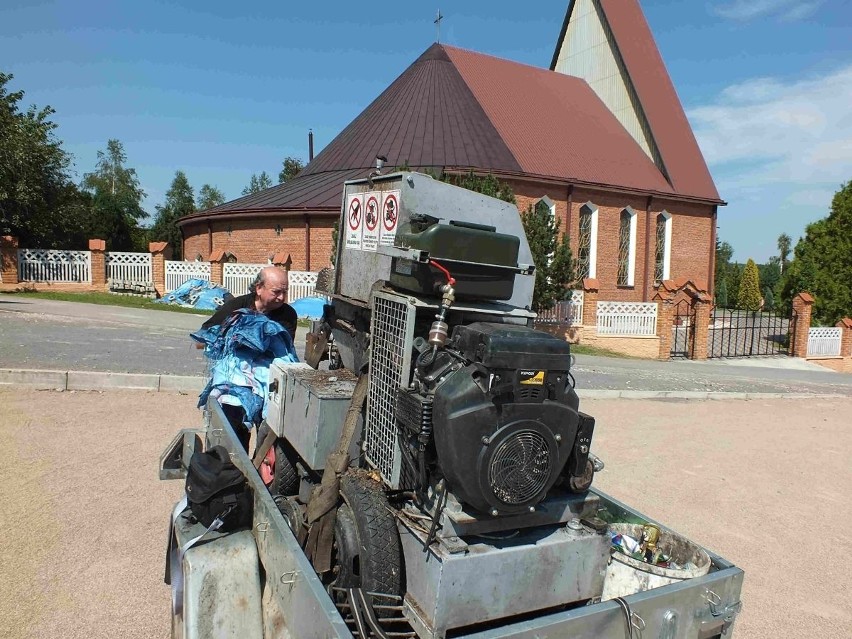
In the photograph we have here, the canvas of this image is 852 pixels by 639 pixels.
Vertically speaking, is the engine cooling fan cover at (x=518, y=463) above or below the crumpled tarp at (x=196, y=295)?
above

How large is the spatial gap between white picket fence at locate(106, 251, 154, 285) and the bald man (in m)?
21.4

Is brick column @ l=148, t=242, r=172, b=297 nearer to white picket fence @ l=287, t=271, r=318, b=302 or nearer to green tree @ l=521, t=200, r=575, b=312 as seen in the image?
white picket fence @ l=287, t=271, r=318, b=302

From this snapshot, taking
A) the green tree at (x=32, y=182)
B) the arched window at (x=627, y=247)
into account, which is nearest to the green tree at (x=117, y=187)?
the green tree at (x=32, y=182)

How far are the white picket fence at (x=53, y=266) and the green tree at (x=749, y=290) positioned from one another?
47575 mm

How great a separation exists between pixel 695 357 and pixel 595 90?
68.5ft

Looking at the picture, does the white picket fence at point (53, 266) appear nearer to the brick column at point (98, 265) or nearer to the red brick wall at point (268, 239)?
the brick column at point (98, 265)

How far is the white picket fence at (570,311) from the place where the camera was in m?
20.8

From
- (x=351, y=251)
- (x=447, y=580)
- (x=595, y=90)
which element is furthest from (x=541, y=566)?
(x=595, y=90)

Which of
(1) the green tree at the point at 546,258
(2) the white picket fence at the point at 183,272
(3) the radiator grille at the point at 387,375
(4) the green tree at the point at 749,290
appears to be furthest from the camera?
(4) the green tree at the point at 749,290

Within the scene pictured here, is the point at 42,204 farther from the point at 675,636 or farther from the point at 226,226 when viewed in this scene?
the point at 675,636

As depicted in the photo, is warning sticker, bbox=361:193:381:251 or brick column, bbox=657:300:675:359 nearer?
warning sticker, bbox=361:193:381:251

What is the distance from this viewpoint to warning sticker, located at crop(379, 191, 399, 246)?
9.55 feet

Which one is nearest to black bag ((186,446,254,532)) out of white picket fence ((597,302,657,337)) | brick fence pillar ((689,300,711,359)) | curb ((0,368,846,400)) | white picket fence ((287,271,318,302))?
curb ((0,368,846,400))

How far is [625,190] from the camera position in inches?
1153
